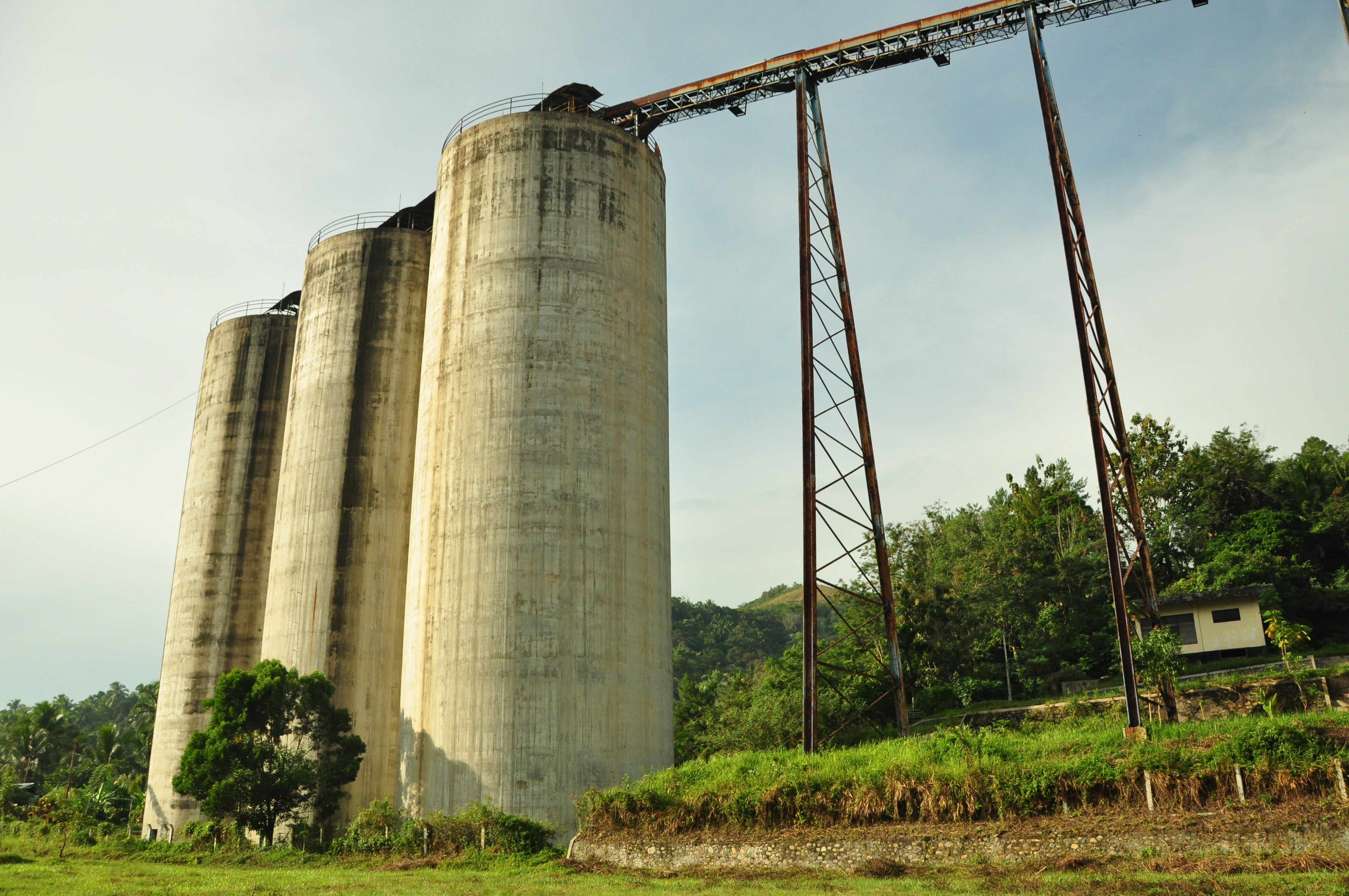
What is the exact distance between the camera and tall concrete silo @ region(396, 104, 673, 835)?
28656 mm

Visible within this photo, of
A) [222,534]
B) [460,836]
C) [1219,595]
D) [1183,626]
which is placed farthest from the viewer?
[222,534]

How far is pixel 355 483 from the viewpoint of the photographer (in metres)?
38.5

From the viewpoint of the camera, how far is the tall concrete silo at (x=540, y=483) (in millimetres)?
28656

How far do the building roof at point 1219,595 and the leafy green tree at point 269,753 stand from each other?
28357 mm

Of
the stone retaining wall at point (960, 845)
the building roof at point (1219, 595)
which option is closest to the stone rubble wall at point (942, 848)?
the stone retaining wall at point (960, 845)

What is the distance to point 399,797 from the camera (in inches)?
1186

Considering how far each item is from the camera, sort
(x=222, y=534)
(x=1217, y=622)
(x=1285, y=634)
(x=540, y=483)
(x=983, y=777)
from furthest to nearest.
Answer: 1. (x=222, y=534)
2. (x=1217, y=622)
3. (x=1285, y=634)
4. (x=540, y=483)
5. (x=983, y=777)

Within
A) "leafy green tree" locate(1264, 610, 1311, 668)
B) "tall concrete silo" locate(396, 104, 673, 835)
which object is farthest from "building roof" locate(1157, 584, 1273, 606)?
"tall concrete silo" locate(396, 104, 673, 835)

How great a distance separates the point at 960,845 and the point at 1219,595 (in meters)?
22.4

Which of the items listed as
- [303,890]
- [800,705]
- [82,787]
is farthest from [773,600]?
[303,890]

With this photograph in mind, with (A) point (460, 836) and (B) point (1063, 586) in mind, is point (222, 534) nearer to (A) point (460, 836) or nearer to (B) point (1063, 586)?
(A) point (460, 836)

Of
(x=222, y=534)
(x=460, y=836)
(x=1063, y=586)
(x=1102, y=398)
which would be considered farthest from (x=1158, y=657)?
(x=222, y=534)

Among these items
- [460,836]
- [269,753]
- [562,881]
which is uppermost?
[269,753]

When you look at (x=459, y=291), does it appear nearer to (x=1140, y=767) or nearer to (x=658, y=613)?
(x=658, y=613)
